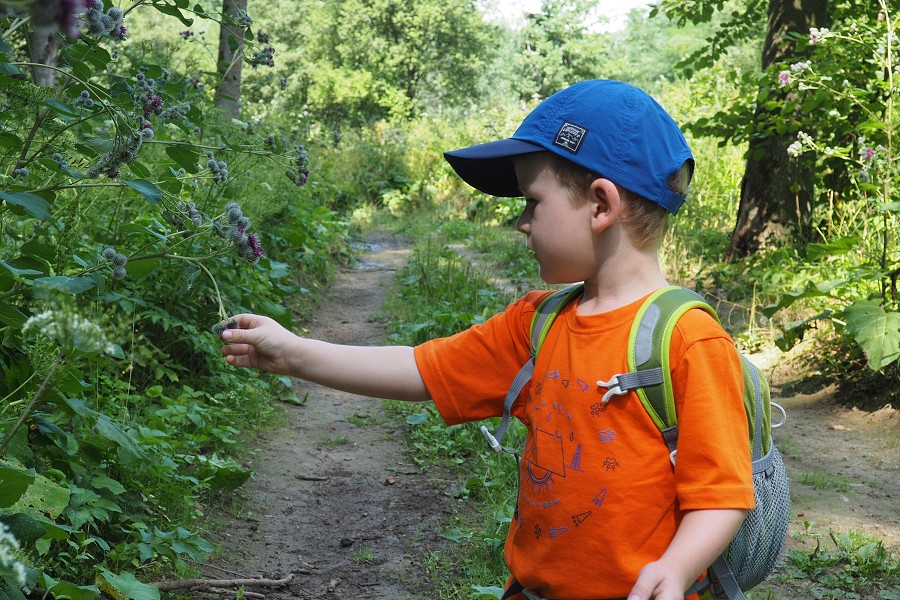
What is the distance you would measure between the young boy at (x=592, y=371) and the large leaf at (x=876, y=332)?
3161mm

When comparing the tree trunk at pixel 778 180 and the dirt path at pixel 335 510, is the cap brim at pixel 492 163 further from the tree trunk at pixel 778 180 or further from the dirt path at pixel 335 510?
the tree trunk at pixel 778 180

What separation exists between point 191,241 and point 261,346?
1.49 m

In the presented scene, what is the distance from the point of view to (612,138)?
1.75 meters

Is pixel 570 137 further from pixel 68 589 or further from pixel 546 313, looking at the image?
pixel 68 589

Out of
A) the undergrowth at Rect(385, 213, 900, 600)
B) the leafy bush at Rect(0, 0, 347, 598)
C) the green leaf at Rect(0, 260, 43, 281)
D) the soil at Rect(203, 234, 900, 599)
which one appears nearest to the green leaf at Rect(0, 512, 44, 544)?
the leafy bush at Rect(0, 0, 347, 598)

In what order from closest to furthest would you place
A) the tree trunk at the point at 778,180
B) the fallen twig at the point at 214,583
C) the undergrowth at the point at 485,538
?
1. the fallen twig at the point at 214,583
2. the undergrowth at the point at 485,538
3. the tree trunk at the point at 778,180

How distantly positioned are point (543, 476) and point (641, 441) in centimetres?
21

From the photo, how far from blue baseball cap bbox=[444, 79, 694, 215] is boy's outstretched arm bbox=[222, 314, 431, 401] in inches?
20.4

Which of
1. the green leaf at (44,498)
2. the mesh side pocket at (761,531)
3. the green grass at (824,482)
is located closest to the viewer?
the mesh side pocket at (761,531)

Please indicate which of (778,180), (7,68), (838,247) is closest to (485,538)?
(7,68)

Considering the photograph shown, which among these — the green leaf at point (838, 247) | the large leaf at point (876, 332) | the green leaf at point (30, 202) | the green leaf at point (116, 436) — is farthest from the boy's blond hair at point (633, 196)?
the green leaf at point (838, 247)

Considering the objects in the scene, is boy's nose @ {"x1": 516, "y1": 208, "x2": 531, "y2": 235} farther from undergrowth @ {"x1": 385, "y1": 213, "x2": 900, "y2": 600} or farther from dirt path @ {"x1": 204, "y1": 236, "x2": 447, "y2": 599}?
dirt path @ {"x1": 204, "y1": 236, "x2": 447, "y2": 599}

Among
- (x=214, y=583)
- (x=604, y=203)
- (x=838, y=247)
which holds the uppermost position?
(x=604, y=203)

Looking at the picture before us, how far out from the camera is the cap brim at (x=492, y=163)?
1816mm
